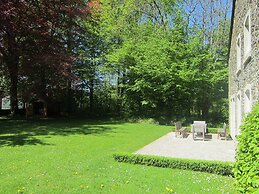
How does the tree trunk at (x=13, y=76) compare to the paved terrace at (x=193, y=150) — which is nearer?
the paved terrace at (x=193, y=150)

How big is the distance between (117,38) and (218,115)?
12179mm

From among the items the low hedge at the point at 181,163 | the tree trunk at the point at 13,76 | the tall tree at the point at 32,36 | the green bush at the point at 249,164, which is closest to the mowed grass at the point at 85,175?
the low hedge at the point at 181,163

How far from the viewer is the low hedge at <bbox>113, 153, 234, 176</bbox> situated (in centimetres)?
739

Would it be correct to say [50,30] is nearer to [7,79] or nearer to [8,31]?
[8,31]

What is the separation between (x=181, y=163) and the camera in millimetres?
7934

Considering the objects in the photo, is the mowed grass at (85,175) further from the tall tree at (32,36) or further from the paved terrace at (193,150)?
the tall tree at (32,36)

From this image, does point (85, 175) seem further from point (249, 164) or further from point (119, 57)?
point (119, 57)

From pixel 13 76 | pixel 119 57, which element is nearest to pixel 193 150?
pixel 119 57

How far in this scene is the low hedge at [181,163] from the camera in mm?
7391

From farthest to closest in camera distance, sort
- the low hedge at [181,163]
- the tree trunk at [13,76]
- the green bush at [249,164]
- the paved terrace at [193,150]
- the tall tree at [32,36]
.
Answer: the tree trunk at [13,76] < the tall tree at [32,36] < the paved terrace at [193,150] < the low hedge at [181,163] < the green bush at [249,164]

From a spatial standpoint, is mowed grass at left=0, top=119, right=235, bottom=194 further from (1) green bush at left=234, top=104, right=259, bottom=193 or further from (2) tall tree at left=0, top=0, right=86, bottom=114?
(2) tall tree at left=0, top=0, right=86, bottom=114

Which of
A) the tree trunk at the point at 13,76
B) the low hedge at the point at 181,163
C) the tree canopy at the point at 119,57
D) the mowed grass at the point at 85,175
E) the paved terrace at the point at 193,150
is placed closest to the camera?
the mowed grass at the point at 85,175

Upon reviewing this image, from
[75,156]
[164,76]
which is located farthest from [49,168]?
[164,76]

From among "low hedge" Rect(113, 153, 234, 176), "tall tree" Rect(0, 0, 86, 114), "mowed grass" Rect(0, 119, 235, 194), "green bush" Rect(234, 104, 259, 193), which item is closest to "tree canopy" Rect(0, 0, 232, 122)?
"tall tree" Rect(0, 0, 86, 114)
